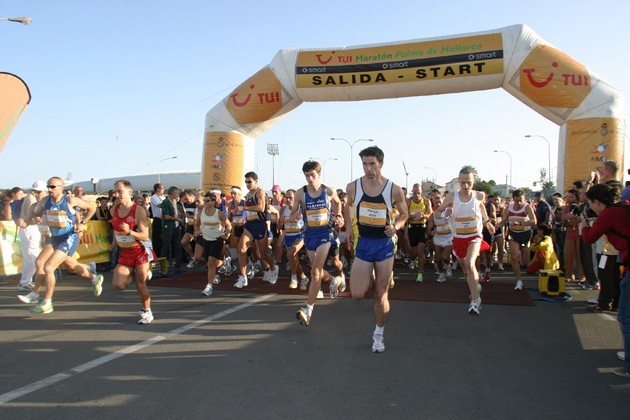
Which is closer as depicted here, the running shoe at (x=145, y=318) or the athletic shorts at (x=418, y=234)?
the running shoe at (x=145, y=318)

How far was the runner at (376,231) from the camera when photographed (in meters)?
5.23

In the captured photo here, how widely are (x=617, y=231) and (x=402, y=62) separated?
32.1ft

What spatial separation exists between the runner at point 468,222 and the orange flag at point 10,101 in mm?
8491

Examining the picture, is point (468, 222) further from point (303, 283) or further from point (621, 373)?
point (303, 283)

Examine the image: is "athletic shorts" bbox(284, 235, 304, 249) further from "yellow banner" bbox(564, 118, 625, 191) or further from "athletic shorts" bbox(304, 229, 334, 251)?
"yellow banner" bbox(564, 118, 625, 191)

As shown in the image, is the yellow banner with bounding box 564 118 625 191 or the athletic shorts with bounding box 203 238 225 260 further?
the yellow banner with bounding box 564 118 625 191

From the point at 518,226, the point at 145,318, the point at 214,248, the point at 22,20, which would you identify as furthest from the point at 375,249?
the point at 22,20

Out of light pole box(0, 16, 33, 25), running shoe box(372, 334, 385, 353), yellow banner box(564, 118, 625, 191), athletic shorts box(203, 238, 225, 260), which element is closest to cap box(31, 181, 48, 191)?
athletic shorts box(203, 238, 225, 260)

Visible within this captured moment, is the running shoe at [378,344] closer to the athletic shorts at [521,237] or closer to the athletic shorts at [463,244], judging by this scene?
the athletic shorts at [463,244]

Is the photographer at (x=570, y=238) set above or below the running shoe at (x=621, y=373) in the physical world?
above

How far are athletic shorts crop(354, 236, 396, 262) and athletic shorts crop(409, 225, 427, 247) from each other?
5.60 metres

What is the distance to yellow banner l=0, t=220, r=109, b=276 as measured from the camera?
9.86 m

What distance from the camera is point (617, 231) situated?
14.7 feet

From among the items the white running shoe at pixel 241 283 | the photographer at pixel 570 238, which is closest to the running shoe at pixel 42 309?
the white running shoe at pixel 241 283
